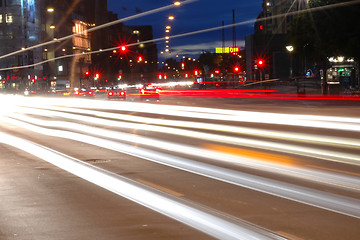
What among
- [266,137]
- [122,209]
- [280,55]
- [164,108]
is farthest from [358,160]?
[280,55]

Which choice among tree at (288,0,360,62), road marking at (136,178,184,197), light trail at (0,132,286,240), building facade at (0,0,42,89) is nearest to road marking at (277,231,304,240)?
light trail at (0,132,286,240)

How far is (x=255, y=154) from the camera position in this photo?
1345 cm

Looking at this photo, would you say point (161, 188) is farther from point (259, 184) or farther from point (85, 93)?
point (85, 93)

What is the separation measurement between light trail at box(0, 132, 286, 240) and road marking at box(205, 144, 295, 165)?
381cm

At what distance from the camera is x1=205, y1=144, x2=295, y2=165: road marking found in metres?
12.5

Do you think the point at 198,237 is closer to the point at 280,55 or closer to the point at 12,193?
the point at 12,193

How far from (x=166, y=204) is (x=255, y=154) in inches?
233

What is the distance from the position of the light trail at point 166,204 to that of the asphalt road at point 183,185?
15 mm

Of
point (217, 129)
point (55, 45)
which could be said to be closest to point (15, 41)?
point (55, 45)

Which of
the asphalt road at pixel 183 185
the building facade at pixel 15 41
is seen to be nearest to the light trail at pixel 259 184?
the asphalt road at pixel 183 185

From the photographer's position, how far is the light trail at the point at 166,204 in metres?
6.23

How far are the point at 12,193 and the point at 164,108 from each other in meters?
22.4

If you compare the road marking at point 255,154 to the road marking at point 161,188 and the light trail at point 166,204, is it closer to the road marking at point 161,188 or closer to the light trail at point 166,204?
the road marking at point 161,188

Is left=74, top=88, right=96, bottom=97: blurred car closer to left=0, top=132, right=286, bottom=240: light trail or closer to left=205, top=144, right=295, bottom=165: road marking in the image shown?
left=205, top=144, right=295, bottom=165: road marking
